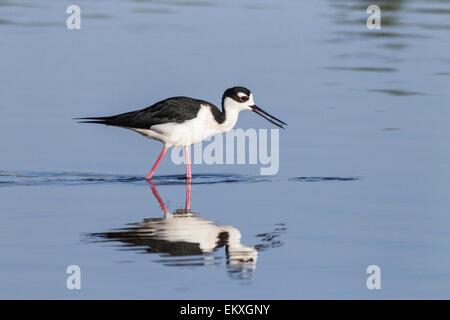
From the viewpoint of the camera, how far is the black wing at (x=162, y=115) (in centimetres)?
1335

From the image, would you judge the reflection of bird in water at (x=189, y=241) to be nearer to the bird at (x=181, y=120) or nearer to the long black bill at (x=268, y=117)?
the bird at (x=181, y=120)

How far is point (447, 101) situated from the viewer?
1606 centimetres

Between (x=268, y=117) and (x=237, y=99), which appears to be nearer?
(x=237, y=99)

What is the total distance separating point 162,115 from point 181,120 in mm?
214

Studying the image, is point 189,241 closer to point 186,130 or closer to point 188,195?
point 188,195

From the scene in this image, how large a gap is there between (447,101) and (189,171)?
14.5 ft

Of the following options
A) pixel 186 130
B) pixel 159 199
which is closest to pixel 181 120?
pixel 186 130

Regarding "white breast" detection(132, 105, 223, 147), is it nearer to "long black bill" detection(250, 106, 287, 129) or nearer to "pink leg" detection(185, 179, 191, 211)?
"long black bill" detection(250, 106, 287, 129)

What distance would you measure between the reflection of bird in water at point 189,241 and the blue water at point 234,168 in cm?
2

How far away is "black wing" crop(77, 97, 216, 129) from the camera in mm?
13352

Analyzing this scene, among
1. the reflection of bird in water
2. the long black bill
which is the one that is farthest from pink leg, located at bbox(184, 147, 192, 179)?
the reflection of bird in water

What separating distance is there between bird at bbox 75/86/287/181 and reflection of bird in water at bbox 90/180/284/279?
2.42 metres

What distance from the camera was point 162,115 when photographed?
13.4 m

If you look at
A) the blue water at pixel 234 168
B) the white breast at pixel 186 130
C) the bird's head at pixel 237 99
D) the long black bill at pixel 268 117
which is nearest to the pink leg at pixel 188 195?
the blue water at pixel 234 168
